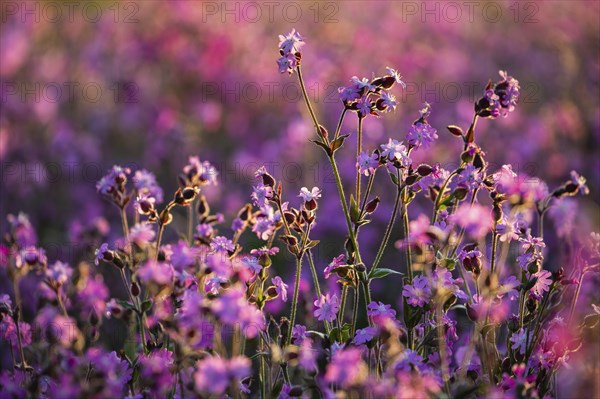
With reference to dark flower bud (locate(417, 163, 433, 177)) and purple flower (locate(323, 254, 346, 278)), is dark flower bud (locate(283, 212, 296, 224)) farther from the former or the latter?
dark flower bud (locate(417, 163, 433, 177))

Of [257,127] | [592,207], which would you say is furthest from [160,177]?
[592,207]

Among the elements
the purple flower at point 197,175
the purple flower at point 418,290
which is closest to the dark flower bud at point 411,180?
the purple flower at point 418,290

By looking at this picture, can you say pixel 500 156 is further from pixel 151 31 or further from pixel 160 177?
pixel 151 31

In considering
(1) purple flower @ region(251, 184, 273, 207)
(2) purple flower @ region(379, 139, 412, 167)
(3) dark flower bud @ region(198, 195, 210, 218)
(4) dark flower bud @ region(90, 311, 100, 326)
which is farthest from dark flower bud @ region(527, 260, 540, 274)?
(4) dark flower bud @ region(90, 311, 100, 326)

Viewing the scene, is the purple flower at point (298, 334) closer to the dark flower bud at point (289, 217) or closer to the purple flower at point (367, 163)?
the dark flower bud at point (289, 217)

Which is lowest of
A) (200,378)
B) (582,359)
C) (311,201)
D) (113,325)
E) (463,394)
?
(113,325)

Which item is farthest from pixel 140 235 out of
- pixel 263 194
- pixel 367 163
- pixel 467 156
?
pixel 467 156
